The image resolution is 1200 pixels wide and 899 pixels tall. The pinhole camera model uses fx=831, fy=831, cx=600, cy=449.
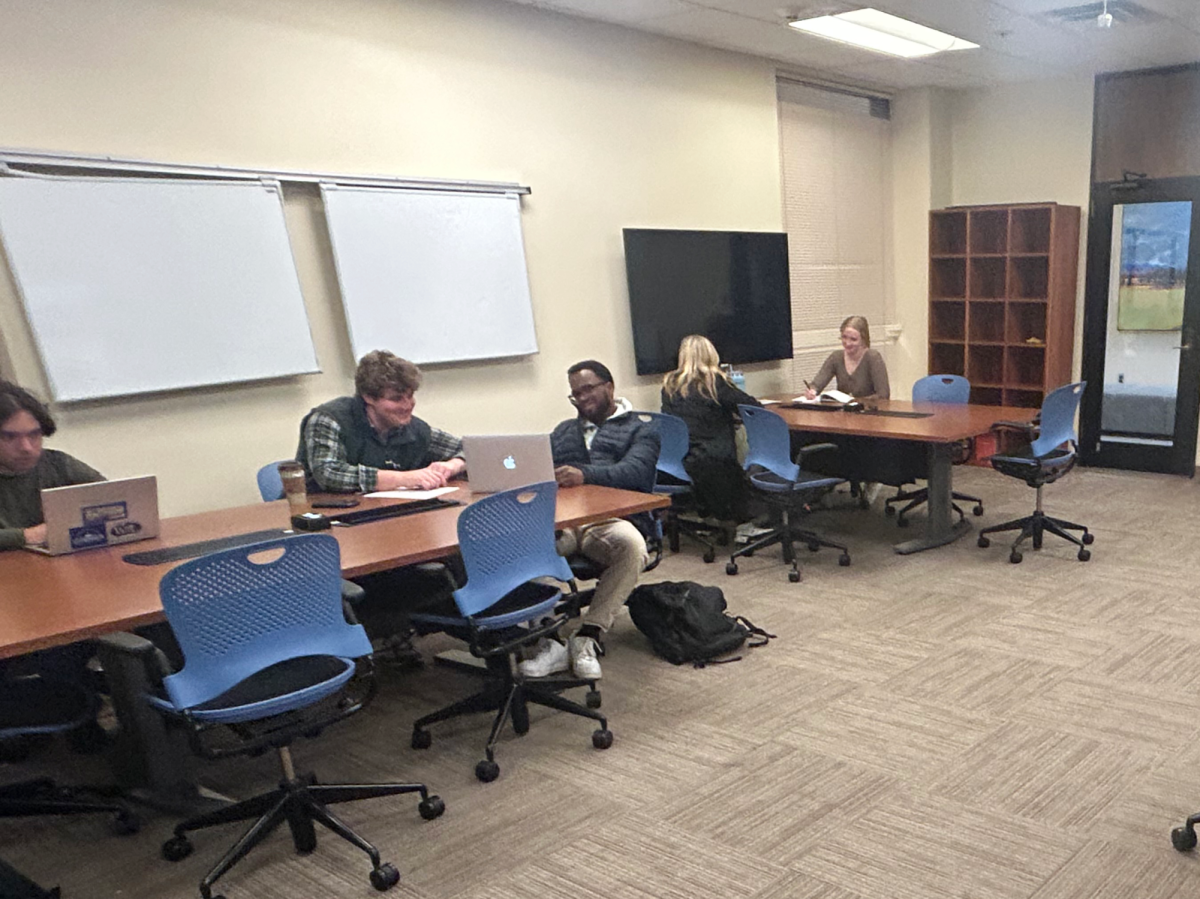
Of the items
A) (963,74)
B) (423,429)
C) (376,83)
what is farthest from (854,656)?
(963,74)

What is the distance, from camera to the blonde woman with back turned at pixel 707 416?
4707mm

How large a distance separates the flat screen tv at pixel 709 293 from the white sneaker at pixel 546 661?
8.19 feet

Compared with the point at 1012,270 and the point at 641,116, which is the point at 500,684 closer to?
the point at 641,116

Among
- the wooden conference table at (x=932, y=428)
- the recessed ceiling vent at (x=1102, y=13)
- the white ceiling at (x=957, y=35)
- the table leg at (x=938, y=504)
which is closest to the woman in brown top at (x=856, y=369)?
the wooden conference table at (x=932, y=428)

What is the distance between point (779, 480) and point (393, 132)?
2692mm

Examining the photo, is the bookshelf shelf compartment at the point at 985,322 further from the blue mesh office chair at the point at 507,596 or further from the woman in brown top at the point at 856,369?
the blue mesh office chair at the point at 507,596

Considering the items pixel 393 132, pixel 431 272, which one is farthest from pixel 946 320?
pixel 393 132

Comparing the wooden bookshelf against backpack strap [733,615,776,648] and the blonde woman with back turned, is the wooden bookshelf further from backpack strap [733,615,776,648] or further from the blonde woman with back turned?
backpack strap [733,615,776,648]

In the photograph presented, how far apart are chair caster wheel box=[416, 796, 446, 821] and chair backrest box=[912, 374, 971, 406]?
167 inches

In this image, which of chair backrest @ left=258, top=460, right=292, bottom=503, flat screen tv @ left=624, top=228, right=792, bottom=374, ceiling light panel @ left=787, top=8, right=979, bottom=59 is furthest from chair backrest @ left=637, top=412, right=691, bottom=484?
ceiling light panel @ left=787, top=8, right=979, bottom=59

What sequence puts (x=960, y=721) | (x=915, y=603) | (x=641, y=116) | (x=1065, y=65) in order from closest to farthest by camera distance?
(x=960, y=721) < (x=915, y=603) < (x=641, y=116) < (x=1065, y=65)

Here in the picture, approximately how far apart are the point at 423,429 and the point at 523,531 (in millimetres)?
1207

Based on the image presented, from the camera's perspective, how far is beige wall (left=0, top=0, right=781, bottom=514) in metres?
3.35

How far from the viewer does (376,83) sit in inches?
162
